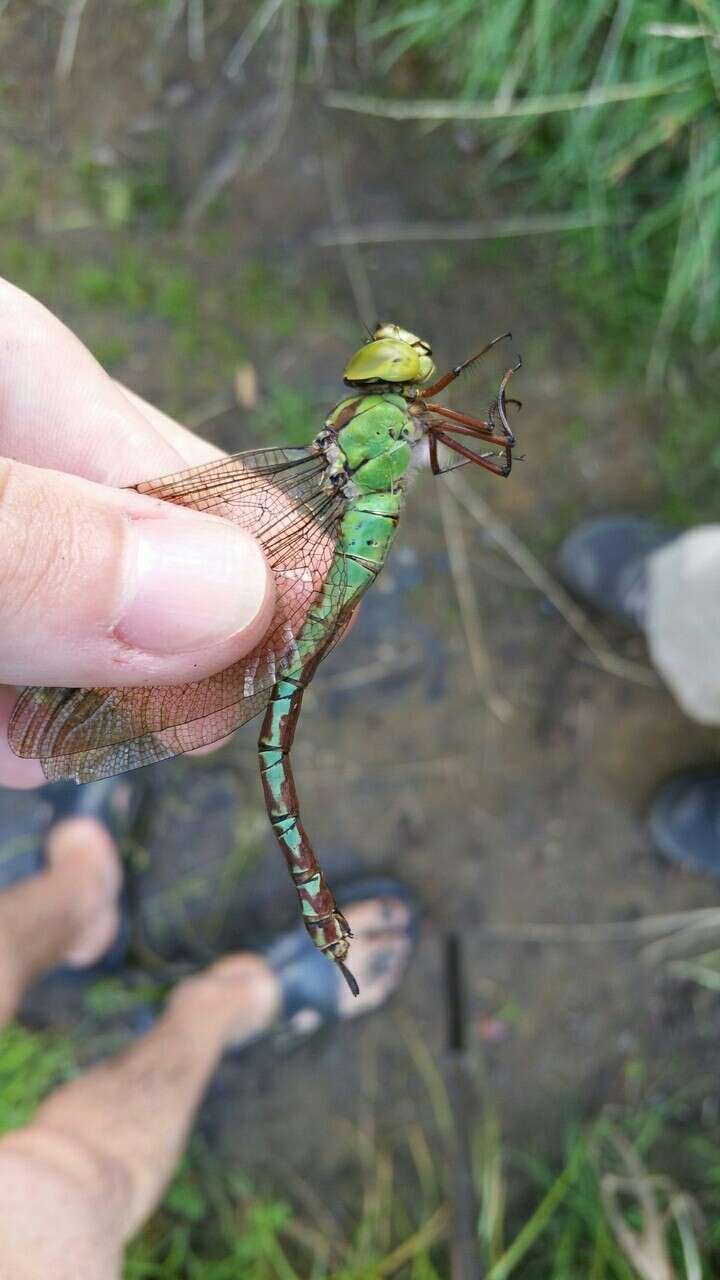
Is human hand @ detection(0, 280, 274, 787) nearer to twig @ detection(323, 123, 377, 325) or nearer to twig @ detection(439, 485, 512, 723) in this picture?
twig @ detection(439, 485, 512, 723)

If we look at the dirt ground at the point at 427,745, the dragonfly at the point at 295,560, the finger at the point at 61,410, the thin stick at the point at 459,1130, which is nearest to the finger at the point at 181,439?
the finger at the point at 61,410

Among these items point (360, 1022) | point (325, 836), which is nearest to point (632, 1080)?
point (360, 1022)

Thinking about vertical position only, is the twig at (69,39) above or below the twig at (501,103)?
above

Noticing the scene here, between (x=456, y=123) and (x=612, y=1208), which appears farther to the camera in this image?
(x=456, y=123)

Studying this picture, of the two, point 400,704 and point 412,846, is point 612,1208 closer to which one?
point 412,846

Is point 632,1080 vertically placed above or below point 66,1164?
below

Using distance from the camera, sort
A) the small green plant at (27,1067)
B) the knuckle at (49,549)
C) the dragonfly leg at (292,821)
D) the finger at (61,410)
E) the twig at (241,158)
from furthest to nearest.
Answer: the twig at (241,158) < the small green plant at (27,1067) < the finger at (61,410) < the dragonfly leg at (292,821) < the knuckle at (49,549)

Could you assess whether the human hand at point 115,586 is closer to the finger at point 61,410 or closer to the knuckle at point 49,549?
the knuckle at point 49,549
